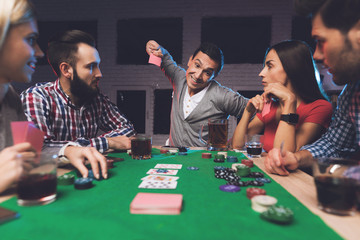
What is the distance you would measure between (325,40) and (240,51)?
503 cm

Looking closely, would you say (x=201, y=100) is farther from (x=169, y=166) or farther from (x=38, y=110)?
(x=38, y=110)

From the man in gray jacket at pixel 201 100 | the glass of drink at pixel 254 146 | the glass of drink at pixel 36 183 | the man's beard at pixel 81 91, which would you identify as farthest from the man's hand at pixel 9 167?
the man in gray jacket at pixel 201 100

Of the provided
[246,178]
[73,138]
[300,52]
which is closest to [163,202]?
[246,178]

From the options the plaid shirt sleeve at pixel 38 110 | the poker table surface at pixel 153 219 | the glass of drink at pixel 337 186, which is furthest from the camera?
the plaid shirt sleeve at pixel 38 110

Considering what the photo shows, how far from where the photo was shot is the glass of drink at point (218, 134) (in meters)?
2.06

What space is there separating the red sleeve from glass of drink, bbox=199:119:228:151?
0.66m

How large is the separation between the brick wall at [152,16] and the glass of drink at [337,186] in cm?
499

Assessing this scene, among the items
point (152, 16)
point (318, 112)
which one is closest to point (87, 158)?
point (318, 112)

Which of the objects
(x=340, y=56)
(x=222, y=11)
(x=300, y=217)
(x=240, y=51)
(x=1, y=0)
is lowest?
(x=300, y=217)

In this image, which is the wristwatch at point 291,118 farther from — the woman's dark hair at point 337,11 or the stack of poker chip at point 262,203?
the stack of poker chip at point 262,203

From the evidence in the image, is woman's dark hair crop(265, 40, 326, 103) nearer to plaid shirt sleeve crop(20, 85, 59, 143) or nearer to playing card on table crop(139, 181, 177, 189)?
playing card on table crop(139, 181, 177, 189)

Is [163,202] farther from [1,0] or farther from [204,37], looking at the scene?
[204,37]

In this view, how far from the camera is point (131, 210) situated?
2.51 ft

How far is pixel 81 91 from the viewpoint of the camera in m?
2.13
